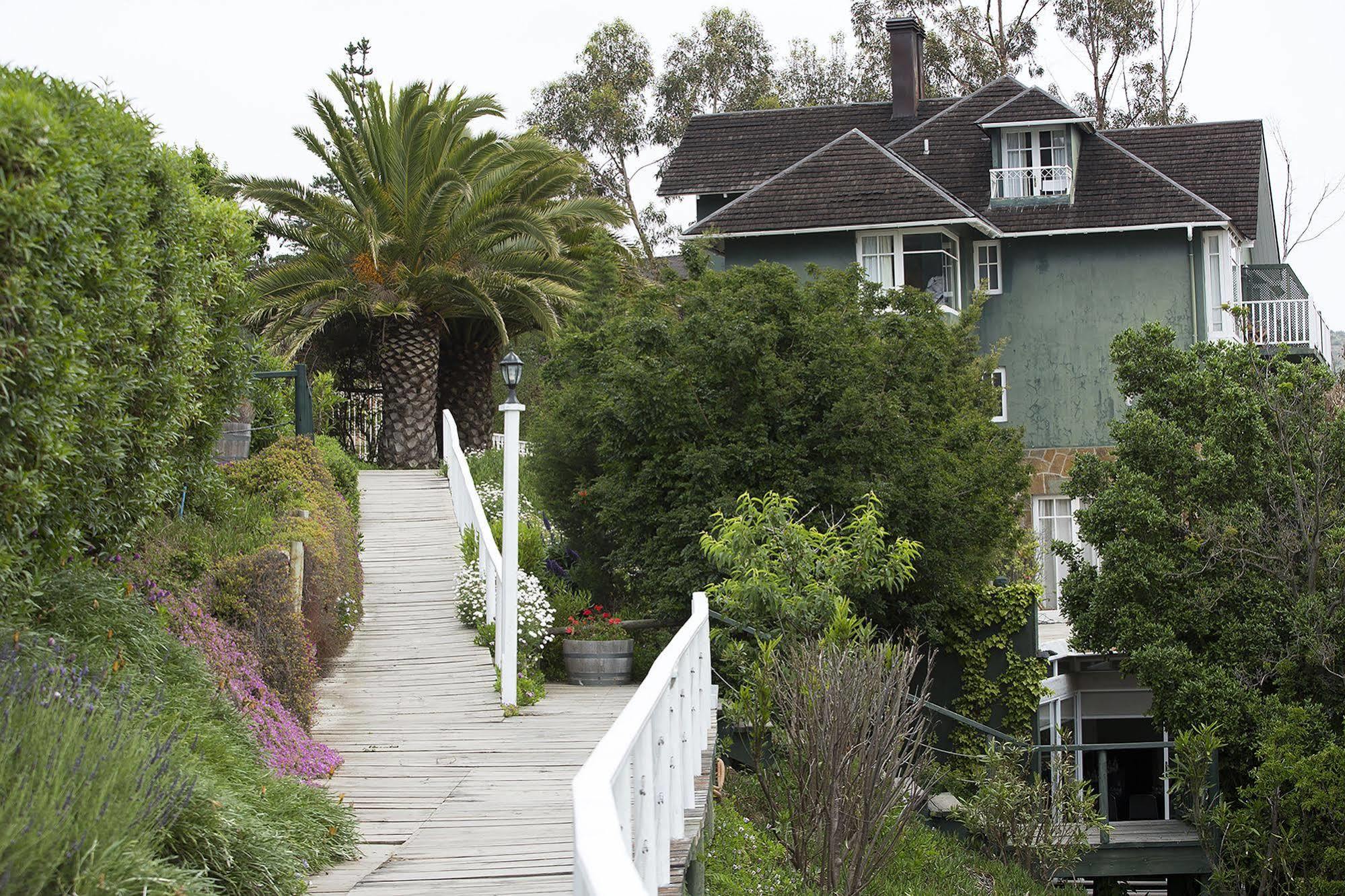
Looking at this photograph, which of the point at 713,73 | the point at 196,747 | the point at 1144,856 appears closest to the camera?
the point at 196,747

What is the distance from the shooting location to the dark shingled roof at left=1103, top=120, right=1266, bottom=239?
1168 inches

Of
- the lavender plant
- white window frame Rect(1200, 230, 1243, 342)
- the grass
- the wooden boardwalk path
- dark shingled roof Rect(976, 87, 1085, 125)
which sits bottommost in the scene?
the grass

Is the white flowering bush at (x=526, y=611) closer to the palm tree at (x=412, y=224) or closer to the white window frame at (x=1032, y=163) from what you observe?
the palm tree at (x=412, y=224)

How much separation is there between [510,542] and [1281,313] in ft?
77.2

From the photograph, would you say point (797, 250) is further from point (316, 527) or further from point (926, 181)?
point (316, 527)

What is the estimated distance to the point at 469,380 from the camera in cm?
3097

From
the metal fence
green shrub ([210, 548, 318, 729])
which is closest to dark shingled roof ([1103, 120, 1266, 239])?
the metal fence

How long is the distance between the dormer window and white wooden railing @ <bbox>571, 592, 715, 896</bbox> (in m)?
21.6

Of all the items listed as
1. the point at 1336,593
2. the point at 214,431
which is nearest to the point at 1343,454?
the point at 1336,593

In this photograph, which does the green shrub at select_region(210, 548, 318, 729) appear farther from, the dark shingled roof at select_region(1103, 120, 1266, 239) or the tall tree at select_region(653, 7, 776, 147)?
the tall tree at select_region(653, 7, 776, 147)

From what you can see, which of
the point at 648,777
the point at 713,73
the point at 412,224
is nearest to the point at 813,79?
the point at 713,73

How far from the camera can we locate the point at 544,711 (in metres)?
13.1

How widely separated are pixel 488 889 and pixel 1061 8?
3918 centimetres

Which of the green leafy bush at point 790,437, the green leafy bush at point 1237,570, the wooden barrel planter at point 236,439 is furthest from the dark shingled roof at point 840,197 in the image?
the wooden barrel planter at point 236,439
